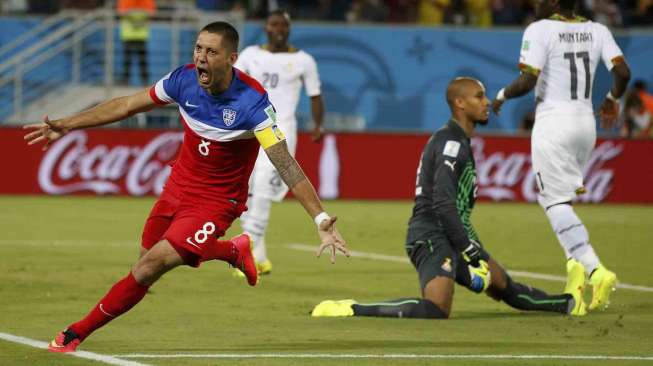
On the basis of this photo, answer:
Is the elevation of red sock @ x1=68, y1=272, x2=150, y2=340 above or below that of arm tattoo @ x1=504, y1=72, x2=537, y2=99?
below

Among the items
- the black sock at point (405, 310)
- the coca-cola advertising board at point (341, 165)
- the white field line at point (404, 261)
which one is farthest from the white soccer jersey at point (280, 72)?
the coca-cola advertising board at point (341, 165)

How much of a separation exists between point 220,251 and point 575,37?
399cm

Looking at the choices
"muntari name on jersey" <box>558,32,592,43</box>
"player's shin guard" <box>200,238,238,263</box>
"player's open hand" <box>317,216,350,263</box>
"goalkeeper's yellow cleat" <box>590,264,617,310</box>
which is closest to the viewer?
"player's open hand" <box>317,216,350,263</box>

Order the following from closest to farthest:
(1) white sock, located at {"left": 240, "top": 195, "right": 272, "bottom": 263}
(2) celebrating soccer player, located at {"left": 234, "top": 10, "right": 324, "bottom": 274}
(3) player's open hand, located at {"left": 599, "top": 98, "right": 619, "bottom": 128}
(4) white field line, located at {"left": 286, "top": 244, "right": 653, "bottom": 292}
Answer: (3) player's open hand, located at {"left": 599, "top": 98, "right": 619, "bottom": 128} < (4) white field line, located at {"left": 286, "top": 244, "right": 653, "bottom": 292} < (1) white sock, located at {"left": 240, "top": 195, "right": 272, "bottom": 263} < (2) celebrating soccer player, located at {"left": 234, "top": 10, "right": 324, "bottom": 274}

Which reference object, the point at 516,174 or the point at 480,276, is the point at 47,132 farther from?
the point at 516,174

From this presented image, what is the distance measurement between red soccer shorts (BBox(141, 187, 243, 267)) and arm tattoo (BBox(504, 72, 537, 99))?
10.9ft

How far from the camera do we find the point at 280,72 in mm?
14289

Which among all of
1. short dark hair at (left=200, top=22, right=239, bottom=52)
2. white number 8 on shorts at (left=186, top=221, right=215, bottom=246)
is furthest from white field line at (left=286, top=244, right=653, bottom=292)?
short dark hair at (left=200, top=22, right=239, bottom=52)

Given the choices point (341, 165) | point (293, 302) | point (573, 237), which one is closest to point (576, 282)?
point (573, 237)

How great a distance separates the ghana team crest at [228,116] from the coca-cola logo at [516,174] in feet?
52.8

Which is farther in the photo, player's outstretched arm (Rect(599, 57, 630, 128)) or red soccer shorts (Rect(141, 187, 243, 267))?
player's outstretched arm (Rect(599, 57, 630, 128))

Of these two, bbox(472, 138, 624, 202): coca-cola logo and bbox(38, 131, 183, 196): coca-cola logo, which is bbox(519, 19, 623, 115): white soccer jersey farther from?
bbox(38, 131, 183, 196): coca-cola logo

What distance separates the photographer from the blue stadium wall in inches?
1109

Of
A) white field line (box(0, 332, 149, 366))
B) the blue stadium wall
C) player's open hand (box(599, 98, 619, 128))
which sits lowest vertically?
the blue stadium wall
